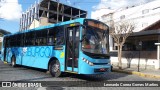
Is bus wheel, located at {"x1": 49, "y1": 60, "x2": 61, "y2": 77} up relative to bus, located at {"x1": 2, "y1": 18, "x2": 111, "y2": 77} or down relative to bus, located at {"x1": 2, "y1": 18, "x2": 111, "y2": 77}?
down

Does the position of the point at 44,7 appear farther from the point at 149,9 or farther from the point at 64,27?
A: the point at 64,27

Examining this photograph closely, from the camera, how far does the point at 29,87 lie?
943 cm

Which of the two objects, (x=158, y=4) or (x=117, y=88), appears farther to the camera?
(x=158, y=4)

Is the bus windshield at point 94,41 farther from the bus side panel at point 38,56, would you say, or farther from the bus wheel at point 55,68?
the bus side panel at point 38,56

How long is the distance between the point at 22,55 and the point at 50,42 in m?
4.69

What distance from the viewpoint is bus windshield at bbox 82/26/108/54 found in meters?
11.2

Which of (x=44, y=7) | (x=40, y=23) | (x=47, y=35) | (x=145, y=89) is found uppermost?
(x=44, y=7)

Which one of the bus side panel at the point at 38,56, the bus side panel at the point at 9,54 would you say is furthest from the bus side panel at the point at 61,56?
the bus side panel at the point at 9,54

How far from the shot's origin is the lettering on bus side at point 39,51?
1376 centimetres

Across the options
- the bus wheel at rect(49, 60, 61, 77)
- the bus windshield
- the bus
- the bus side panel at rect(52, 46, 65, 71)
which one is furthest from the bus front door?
the bus wheel at rect(49, 60, 61, 77)

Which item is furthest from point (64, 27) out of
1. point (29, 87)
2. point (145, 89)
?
point (145, 89)

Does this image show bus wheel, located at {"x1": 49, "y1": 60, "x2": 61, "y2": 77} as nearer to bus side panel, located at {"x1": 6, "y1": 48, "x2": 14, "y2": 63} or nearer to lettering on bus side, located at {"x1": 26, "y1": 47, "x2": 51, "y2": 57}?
lettering on bus side, located at {"x1": 26, "y1": 47, "x2": 51, "y2": 57}

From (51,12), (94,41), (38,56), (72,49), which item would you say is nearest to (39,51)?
(38,56)

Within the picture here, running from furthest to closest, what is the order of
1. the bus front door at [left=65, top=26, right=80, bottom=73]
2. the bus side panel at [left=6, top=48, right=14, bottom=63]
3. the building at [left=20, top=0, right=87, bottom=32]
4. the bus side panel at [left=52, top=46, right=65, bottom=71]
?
the building at [left=20, top=0, right=87, bottom=32] → the bus side panel at [left=6, top=48, right=14, bottom=63] → the bus side panel at [left=52, top=46, right=65, bottom=71] → the bus front door at [left=65, top=26, right=80, bottom=73]
